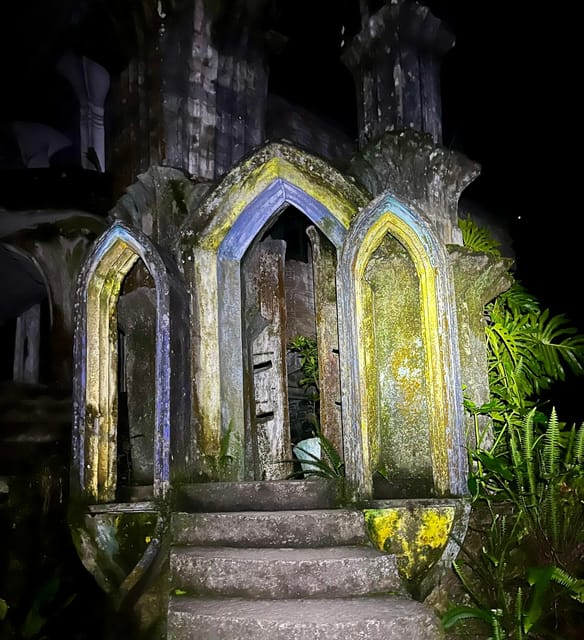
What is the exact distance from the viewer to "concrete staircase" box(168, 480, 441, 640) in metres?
3.35

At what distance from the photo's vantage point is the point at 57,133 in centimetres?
1217

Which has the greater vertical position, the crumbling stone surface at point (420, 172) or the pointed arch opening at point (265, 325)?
the crumbling stone surface at point (420, 172)

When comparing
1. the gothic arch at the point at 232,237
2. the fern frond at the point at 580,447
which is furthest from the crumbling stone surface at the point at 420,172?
the fern frond at the point at 580,447

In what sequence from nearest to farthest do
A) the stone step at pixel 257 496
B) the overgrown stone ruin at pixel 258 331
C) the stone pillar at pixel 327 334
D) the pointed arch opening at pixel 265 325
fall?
the overgrown stone ruin at pixel 258 331 < the stone step at pixel 257 496 < the pointed arch opening at pixel 265 325 < the stone pillar at pixel 327 334

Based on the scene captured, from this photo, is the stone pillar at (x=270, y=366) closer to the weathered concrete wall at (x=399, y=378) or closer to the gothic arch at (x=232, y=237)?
the gothic arch at (x=232, y=237)

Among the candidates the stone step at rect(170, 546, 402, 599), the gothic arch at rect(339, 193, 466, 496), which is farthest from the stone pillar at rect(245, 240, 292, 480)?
the stone step at rect(170, 546, 402, 599)

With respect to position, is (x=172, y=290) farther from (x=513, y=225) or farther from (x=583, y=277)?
(x=583, y=277)

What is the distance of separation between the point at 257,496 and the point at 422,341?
175 centimetres

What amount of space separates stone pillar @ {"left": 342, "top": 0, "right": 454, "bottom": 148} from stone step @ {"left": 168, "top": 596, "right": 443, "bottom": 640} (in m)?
4.36

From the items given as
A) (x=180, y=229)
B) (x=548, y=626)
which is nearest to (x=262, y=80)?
(x=180, y=229)

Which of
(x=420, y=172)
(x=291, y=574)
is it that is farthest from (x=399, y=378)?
(x=420, y=172)

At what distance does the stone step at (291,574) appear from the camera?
12.5ft

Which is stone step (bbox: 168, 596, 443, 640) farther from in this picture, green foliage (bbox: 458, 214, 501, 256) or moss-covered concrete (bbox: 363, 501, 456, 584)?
green foliage (bbox: 458, 214, 501, 256)

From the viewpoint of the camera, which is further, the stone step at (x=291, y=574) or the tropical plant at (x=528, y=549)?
the tropical plant at (x=528, y=549)
